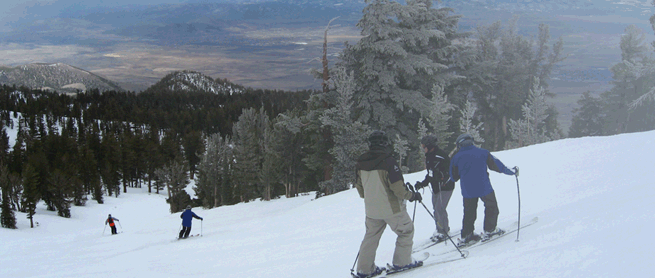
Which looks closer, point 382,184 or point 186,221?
point 382,184

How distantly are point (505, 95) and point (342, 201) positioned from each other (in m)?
35.8

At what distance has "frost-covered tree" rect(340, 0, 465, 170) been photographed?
27234 mm

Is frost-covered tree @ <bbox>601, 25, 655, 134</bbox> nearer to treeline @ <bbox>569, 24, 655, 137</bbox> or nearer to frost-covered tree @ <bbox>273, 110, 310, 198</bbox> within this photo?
treeline @ <bbox>569, 24, 655, 137</bbox>

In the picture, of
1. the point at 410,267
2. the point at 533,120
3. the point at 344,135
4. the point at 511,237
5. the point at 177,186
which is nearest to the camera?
the point at 410,267

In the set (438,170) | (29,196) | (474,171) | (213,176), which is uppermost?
(474,171)

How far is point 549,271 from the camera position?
15.0 ft

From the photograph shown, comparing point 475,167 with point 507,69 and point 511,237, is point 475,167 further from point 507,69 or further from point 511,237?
point 507,69

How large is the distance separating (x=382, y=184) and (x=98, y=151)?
305ft

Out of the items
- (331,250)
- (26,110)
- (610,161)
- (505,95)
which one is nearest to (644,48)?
(505,95)

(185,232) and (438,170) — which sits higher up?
(438,170)

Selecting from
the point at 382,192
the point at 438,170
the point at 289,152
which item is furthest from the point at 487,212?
the point at 289,152

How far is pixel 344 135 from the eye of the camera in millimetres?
26812

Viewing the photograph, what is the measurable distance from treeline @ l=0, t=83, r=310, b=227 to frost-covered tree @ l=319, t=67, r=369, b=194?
31082 millimetres

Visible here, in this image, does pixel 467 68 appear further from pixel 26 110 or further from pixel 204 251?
pixel 26 110
